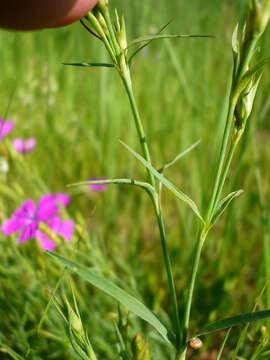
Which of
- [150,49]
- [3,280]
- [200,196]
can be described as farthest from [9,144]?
[150,49]

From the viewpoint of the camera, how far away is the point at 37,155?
1.65 metres

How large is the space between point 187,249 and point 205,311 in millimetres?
207

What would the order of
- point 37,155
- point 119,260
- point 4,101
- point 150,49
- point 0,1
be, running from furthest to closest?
point 150,49
point 4,101
point 37,155
point 119,260
point 0,1

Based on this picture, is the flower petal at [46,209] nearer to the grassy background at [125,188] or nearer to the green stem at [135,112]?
the grassy background at [125,188]

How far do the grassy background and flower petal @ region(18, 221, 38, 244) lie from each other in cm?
3

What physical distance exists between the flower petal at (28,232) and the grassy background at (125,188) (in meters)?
0.03

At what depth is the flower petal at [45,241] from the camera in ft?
3.08

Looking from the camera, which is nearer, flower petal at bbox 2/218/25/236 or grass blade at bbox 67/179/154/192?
grass blade at bbox 67/179/154/192

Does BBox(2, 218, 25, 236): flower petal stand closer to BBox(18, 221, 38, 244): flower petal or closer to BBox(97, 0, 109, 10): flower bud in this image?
BBox(18, 221, 38, 244): flower petal

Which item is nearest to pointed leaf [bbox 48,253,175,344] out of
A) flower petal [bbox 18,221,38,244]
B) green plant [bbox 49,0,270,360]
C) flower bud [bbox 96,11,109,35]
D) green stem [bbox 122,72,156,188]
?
green plant [bbox 49,0,270,360]

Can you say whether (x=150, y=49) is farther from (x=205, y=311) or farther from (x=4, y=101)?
(x=205, y=311)

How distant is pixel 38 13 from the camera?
1.15 ft

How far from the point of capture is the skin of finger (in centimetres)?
34

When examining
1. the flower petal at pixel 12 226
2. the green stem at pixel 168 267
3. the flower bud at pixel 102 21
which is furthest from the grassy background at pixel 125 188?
the flower bud at pixel 102 21
